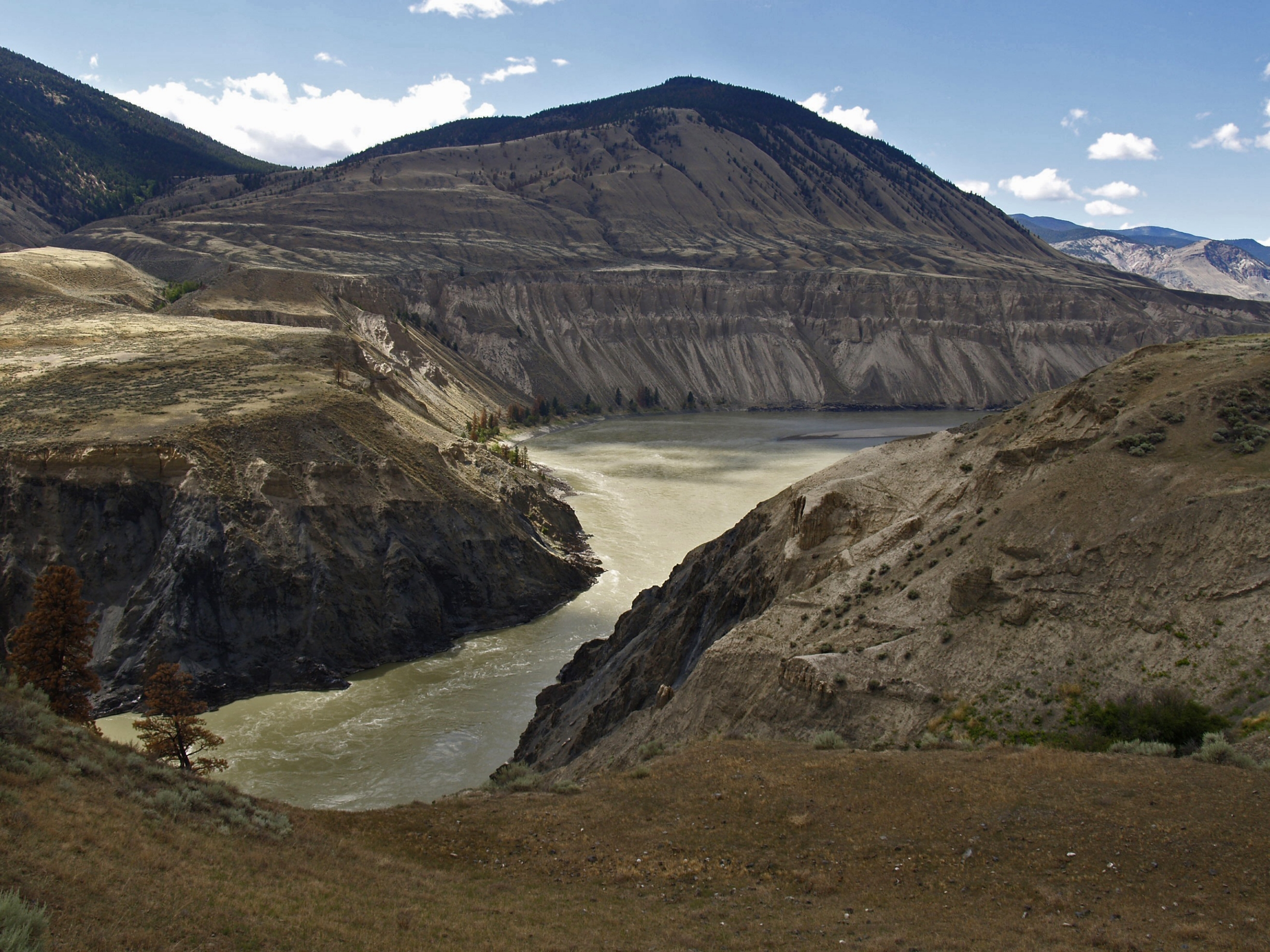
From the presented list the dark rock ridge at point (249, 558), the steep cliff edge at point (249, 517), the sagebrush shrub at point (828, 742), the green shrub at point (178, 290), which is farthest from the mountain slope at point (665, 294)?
the sagebrush shrub at point (828, 742)

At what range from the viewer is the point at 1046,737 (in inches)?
584

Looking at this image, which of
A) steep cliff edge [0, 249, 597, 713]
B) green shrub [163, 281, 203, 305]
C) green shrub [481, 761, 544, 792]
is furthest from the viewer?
green shrub [163, 281, 203, 305]

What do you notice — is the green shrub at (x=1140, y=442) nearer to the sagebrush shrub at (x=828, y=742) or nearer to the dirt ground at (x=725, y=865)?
the dirt ground at (x=725, y=865)

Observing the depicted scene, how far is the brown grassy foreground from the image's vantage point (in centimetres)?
928

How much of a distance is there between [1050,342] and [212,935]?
138 meters

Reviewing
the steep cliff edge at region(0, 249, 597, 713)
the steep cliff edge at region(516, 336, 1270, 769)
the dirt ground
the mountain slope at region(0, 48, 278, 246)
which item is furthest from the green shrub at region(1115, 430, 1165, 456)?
the mountain slope at region(0, 48, 278, 246)

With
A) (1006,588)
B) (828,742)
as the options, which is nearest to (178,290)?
(828,742)

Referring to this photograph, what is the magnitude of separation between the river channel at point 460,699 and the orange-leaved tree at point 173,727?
1.77 metres

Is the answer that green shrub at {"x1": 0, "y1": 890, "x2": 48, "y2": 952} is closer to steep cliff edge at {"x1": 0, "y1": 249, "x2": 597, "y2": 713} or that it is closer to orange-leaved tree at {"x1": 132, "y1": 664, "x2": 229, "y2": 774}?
orange-leaved tree at {"x1": 132, "y1": 664, "x2": 229, "y2": 774}

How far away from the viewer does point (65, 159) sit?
→ 164 metres

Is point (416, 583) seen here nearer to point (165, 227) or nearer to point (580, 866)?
point (580, 866)

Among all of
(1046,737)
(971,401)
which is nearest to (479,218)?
(971,401)

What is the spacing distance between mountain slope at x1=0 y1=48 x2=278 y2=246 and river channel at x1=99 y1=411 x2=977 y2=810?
115 m

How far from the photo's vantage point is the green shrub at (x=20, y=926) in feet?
23.5
